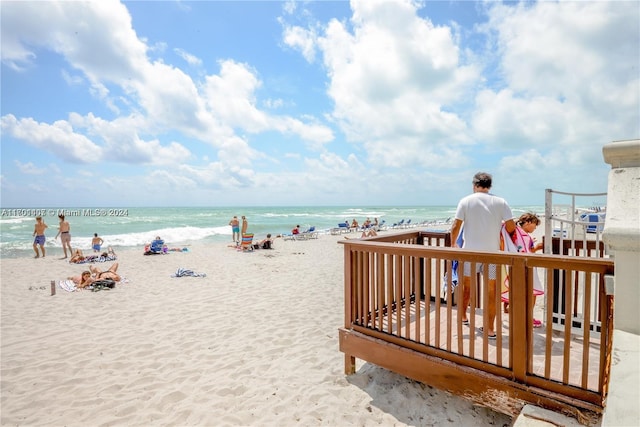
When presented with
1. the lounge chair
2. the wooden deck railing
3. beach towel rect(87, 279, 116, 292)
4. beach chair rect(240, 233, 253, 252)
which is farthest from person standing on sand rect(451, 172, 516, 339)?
the lounge chair

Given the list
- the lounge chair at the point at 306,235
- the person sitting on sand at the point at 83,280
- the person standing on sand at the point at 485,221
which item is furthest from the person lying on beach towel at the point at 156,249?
the person standing on sand at the point at 485,221

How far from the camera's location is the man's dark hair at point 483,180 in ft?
11.7

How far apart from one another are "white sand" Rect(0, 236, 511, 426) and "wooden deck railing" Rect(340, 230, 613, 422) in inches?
17.1

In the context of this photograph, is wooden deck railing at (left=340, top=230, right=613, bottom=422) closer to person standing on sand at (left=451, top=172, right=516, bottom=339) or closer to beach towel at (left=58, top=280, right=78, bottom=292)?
person standing on sand at (left=451, top=172, right=516, bottom=339)

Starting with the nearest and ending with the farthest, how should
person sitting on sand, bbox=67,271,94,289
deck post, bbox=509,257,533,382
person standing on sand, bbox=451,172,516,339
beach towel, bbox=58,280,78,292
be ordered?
1. deck post, bbox=509,257,533,382
2. person standing on sand, bbox=451,172,516,339
3. beach towel, bbox=58,280,78,292
4. person sitting on sand, bbox=67,271,94,289

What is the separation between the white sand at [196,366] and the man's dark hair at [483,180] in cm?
223

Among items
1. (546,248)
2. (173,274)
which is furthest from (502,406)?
(173,274)

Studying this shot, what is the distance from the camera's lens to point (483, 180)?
3.57 metres

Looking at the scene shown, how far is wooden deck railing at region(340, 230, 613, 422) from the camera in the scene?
2.27 meters

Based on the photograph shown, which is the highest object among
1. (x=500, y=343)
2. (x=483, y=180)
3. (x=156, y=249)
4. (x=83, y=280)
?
(x=483, y=180)

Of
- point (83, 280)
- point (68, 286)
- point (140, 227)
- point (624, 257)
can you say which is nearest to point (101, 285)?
point (83, 280)

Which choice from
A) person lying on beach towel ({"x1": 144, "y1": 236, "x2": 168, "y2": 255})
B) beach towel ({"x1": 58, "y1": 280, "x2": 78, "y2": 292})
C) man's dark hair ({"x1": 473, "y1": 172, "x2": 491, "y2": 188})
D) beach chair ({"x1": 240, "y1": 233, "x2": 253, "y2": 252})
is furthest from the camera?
beach chair ({"x1": 240, "y1": 233, "x2": 253, "y2": 252})

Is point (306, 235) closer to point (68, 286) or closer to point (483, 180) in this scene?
point (68, 286)

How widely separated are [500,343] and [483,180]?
1.73 metres
